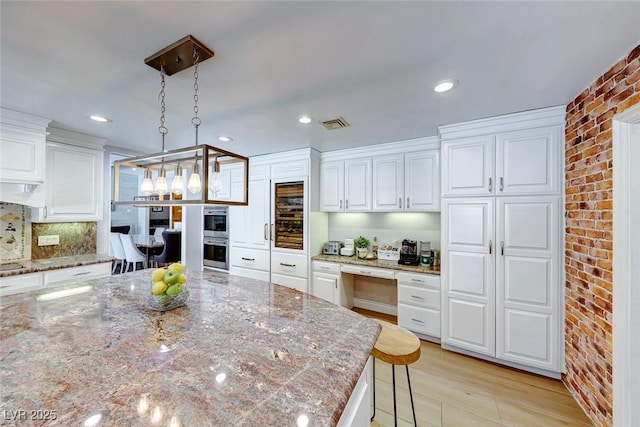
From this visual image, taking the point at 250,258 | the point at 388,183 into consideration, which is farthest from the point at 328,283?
the point at 388,183

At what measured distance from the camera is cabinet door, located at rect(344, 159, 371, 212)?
11.2ft

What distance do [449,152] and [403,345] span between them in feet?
6.65

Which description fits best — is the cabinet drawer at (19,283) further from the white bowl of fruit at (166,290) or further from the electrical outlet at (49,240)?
the white bowl of fruit at (166,290)

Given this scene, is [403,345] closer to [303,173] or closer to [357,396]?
[357,396]

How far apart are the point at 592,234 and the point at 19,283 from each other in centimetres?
472

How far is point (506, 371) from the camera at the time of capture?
2.43m

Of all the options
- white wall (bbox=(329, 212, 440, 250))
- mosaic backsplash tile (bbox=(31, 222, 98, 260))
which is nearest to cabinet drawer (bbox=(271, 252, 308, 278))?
white wall (bbox=(329, 212, 440, 250))

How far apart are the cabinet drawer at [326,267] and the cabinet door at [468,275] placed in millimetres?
1276

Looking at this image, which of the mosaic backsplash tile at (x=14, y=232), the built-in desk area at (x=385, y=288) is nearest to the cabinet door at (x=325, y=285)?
the built-in desk area at (x=385, y=288)

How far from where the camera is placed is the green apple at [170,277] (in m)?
1.46

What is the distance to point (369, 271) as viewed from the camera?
126 inches

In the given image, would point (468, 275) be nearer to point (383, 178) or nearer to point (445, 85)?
point (383, 178)

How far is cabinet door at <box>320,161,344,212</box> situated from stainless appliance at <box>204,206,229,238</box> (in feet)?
5.23

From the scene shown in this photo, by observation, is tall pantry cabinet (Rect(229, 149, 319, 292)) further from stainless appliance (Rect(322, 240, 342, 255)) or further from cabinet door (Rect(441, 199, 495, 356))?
cabinet door (Rect(441, 199, 495, 356))
